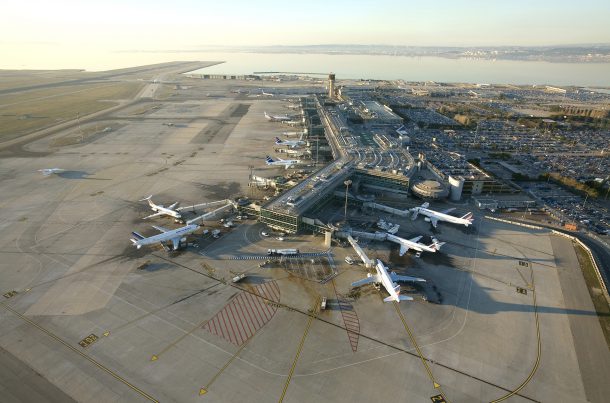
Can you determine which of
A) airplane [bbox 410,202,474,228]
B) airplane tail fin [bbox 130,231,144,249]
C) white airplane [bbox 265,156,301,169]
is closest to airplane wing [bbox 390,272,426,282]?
airplane [bbox 410,202,474,228]

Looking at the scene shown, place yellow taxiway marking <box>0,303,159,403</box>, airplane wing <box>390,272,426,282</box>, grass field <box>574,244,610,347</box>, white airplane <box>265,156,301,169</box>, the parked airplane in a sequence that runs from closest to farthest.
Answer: yellow taxiway marking <box>0,303,159,403</box> < grass field <box>574,244,610,347</box> < airplane wing <box>390,272,426,282</box> < the parked airplane < white airplane <box>265,156,301,169</box>

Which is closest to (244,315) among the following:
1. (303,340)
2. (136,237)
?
(303,340)

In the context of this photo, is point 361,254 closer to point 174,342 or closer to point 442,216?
point 442,216

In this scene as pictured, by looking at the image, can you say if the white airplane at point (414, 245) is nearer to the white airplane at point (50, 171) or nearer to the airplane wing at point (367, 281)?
the airplane wing at point (367, 281)

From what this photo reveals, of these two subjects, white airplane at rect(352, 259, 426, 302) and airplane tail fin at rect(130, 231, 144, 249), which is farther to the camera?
airplane tail fin at rect(130, 231, 144, 249)

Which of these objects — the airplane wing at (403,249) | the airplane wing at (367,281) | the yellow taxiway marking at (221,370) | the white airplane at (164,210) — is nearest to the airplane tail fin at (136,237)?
the white airplane at (164,210)

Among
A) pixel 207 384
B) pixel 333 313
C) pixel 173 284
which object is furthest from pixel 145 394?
pixel 333 313

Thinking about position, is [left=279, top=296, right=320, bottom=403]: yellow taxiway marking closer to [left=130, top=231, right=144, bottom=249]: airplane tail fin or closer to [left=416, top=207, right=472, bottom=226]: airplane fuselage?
[left=130, top=231, right=144, bottom=249]: airplane tail fin
